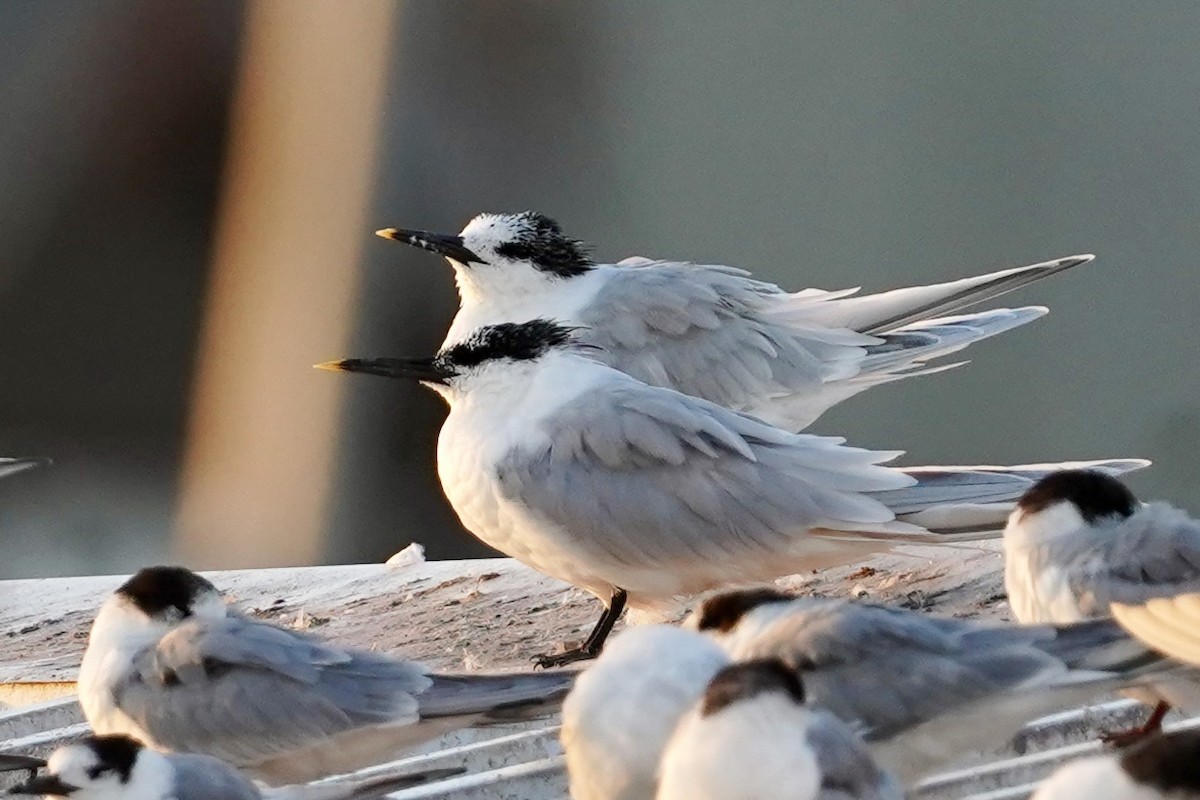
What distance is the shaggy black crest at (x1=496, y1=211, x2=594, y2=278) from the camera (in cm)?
458

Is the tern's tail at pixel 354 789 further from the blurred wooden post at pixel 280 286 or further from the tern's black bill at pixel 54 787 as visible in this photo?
the blurred wooden post at pixel 280 286

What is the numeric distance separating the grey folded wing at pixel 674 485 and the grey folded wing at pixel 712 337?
78 centimetres

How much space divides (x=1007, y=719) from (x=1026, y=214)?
4.82 meters

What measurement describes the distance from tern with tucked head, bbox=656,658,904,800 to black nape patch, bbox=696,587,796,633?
1.66 feet

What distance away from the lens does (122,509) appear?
799 centimetres

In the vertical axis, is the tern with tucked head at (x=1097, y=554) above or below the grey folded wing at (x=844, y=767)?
above

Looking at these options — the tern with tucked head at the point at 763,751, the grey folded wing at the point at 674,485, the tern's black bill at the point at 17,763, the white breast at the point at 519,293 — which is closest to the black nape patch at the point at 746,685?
the tern with tucked head at the point at 763,751

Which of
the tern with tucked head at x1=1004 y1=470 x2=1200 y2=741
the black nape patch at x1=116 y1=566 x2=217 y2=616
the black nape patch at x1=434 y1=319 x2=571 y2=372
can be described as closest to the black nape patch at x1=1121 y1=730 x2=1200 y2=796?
the tern with tucked head at x1=1004 y1=470 x2=1200 y2=741

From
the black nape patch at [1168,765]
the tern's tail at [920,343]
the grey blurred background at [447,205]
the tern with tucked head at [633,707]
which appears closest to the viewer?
the black nape patch at [1168,765]

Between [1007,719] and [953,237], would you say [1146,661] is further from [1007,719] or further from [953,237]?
[953,237]

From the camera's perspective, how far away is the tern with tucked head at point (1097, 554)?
9.14 feet

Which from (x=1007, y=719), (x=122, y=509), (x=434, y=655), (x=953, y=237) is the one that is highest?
(x=953, y=237)

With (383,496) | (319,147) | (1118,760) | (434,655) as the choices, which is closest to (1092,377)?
(383,496)

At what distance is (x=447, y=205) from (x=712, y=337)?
3.27 metres
